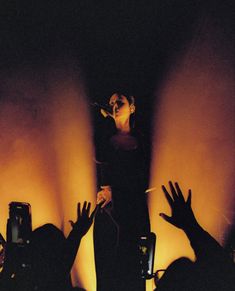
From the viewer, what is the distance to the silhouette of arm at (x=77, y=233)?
3014 millimetres

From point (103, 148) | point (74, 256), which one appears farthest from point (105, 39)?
point (74, 256)

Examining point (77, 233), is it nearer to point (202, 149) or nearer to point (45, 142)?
point (45, 142)

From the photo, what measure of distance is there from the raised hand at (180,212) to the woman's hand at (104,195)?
0.58 metres

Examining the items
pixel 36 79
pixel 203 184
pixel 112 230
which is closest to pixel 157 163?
pixel 203 184

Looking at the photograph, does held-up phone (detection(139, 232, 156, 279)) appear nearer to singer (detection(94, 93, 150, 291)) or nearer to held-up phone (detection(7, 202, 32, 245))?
singer (detection(94, 93, 150, 291))

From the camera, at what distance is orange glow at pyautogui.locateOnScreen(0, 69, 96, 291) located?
3326mm

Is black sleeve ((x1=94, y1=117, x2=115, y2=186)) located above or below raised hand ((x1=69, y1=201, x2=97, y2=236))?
above

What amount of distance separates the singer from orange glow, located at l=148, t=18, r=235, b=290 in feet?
1.09

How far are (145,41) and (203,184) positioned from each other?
1806mm

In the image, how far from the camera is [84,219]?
3117 millimetres

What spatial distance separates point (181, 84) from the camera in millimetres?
3273

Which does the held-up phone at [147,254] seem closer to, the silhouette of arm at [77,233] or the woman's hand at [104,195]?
the woman's hand at [104,195]

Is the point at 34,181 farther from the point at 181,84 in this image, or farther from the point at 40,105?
the point at 181,84

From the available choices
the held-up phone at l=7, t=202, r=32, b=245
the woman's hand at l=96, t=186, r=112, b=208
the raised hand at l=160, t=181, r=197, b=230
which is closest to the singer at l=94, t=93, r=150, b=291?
the woman's hand at l=96, t=186, r=112, b=208
